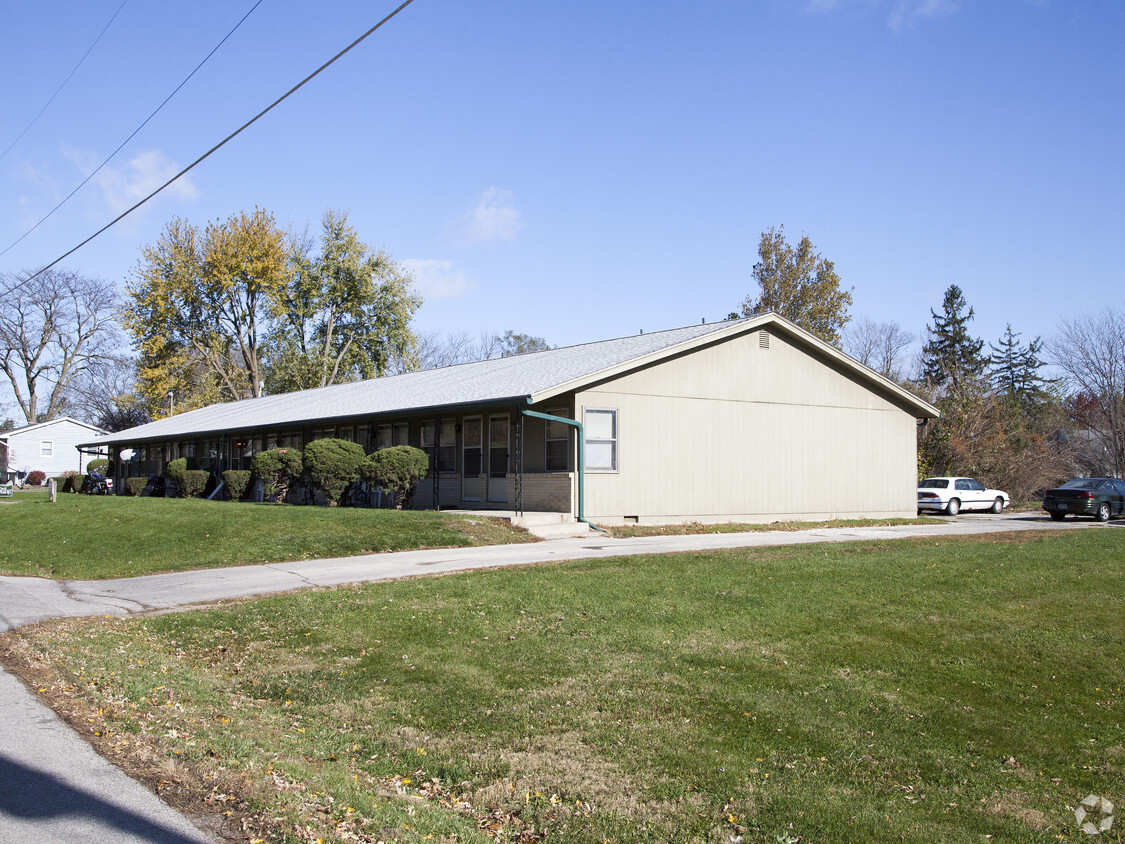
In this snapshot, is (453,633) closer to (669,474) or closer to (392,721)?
(392,721)

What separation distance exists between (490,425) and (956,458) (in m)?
22.0

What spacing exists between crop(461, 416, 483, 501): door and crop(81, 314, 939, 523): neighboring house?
43mm

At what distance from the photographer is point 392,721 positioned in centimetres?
632

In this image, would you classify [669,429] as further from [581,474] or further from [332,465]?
[332,465]

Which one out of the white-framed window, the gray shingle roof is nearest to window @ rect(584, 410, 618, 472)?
the gray shingle roof

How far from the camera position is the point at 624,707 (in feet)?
21.0

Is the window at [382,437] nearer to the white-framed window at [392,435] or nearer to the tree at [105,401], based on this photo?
the white-framed window at [392,435]

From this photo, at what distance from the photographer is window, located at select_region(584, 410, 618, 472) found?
21172mm

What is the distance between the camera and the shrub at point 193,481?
33031 millimetres

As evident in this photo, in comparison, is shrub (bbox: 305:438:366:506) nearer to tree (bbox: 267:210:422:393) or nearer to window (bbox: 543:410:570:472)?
window (bbox: 543:410:570:472)

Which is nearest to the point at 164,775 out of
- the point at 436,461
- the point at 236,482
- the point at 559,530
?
the point at 559,530

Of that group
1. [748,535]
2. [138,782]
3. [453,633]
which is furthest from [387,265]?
[138,782]

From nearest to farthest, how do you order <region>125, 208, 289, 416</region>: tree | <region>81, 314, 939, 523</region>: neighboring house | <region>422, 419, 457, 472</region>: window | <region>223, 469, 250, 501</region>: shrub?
<region>81, 314, 939, 523</region>: neighboring house → <region>422, 419, 457, 472</region>: window → <region>223, 469, 250, 501</region>: shrub → <region>125, 208, 289, 416</region>: tree

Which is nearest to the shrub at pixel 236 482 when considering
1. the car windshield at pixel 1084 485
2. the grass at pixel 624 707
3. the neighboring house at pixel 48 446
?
the grass at pixel 624 707
